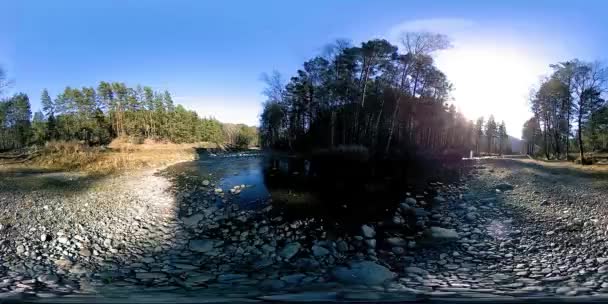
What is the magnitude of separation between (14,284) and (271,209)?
597 centimetres

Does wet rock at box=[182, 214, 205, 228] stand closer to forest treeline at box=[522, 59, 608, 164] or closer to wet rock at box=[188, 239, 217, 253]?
wet rock at box=[188, 239, 217, 253]

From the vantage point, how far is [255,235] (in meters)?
7.30

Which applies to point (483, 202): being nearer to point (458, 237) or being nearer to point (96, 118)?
point (458, 237)

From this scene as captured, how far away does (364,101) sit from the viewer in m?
37.2

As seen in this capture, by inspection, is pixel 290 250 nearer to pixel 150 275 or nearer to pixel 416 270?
pixel 416 270

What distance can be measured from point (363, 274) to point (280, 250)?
1918mm

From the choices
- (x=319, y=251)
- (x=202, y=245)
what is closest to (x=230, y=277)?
(x=202, y=245)

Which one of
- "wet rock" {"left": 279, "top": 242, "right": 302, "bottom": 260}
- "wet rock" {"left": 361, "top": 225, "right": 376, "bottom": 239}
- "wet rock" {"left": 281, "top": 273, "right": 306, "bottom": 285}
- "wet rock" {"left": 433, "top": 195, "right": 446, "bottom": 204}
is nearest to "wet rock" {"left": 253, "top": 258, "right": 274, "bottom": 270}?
"wet rock" {"left": 279, "top": 242, "right": 302, "bottom": 260}

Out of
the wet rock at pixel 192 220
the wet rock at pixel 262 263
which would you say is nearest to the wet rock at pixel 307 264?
the wet rock at pixel 262 263

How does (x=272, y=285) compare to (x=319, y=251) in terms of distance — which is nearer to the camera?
(x=272, y=285)

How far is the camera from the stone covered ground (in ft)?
14.4

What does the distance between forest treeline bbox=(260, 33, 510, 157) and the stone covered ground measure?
966 inches

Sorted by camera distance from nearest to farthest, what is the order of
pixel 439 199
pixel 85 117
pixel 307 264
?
pixel 307 264
pixel 439 199
pixel 85 117

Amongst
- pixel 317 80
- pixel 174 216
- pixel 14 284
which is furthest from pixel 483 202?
pixel 317 80
